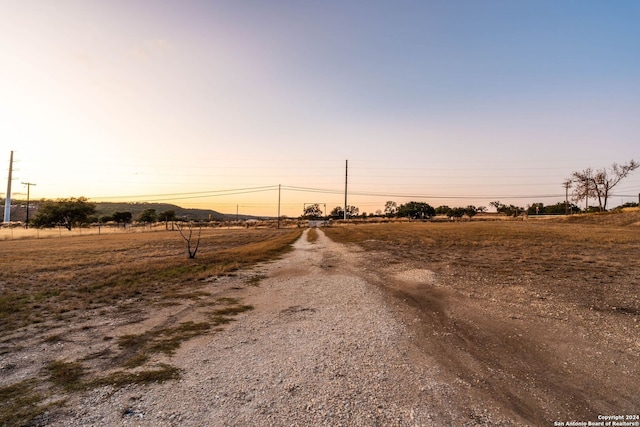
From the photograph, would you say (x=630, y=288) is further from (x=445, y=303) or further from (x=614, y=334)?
(x=445, y=303)

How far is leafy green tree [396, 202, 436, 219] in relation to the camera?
161m

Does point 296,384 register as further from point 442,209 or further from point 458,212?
point 442,209

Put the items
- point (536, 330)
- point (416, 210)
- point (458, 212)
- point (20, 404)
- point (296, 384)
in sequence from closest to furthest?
1. point (20, 404)
2. point (296, 384)
3. point (536, 330)
4. point (458, 212)
5. point (416, 210)

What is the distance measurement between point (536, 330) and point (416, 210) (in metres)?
166

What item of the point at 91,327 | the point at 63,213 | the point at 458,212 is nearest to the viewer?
the point at 91,327

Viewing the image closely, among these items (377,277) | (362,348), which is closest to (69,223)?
(377,277)

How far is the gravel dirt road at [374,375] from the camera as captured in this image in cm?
508

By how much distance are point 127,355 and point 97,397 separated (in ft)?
6.62

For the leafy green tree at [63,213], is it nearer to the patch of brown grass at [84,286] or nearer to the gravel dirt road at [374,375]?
the patch of brown grass at [84,286]

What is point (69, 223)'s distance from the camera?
286 feet

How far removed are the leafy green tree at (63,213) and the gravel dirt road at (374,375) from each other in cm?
9751

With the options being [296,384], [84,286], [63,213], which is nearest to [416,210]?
[63,213]

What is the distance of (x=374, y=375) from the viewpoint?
6.39 metres

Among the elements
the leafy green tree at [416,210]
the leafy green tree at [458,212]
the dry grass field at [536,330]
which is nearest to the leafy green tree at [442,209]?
the leafy green tree at [416,210]
